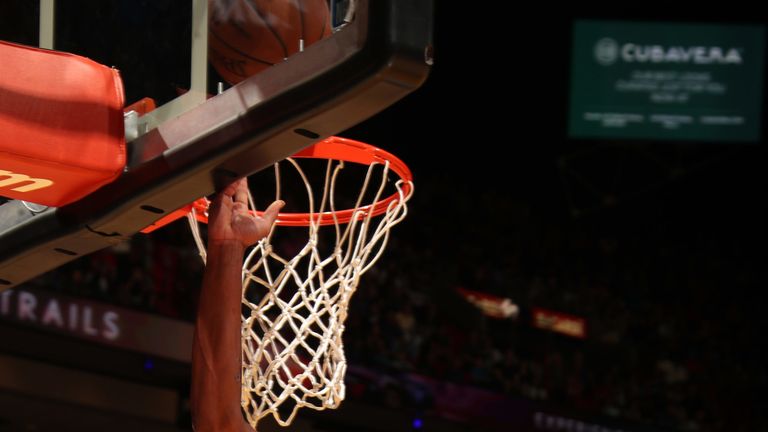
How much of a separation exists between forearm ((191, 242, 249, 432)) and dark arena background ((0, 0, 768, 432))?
196 inches

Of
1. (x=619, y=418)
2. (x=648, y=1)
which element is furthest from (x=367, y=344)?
(x=648, y=1)

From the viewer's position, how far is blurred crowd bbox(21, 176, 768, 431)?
766 cm

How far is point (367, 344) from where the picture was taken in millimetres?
8555

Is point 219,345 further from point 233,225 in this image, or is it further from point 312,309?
point 312,309

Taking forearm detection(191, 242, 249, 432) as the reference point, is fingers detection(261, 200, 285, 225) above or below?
above

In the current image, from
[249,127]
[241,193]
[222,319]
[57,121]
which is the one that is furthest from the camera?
[241,193]

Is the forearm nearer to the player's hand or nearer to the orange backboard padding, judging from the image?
the player's hand

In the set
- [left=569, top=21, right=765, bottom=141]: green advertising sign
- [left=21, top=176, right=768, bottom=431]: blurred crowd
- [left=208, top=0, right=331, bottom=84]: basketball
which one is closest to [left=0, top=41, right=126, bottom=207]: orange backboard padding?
[left=208, top=0, right=331, bottom=84]: basketball

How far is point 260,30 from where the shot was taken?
2047 millimetres

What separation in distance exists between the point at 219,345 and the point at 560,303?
888 cm

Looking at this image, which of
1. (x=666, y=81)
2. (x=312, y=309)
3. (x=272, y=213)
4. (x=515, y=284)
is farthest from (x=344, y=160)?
(x=666, y=81)

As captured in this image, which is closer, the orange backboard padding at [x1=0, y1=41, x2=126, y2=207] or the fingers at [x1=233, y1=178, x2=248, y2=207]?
the orange backboard padding at [x1=0, y1=41, x2=126, y2=207]

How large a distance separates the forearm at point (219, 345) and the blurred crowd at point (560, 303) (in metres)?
5.10

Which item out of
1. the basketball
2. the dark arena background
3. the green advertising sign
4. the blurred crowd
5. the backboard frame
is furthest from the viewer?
the green advertising sign
